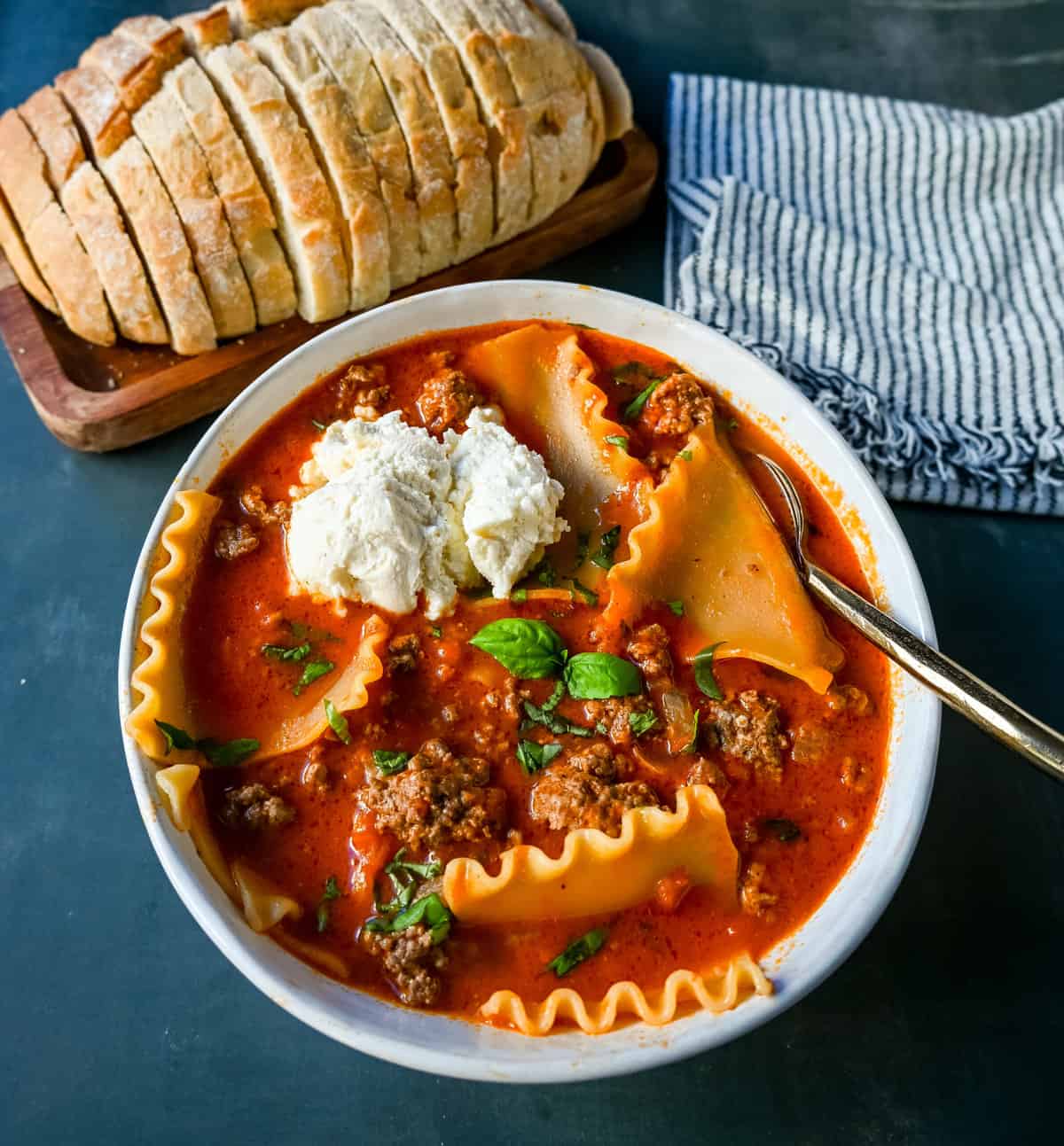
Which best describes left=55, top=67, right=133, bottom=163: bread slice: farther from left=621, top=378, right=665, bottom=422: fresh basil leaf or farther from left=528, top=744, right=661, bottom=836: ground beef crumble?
left=528, top=744, right=661, bottom=836: ground beef crumble

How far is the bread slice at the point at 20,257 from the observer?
4922mm

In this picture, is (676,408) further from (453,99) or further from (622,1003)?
(622,1003)

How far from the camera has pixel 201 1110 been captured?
156 inches

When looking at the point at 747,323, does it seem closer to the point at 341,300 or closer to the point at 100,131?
the point at 341,300

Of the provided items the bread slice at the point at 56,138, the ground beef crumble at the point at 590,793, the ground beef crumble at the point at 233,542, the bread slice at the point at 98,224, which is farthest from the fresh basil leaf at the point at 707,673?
the bread slice at the point at 56,138

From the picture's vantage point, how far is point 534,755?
3.78 metres

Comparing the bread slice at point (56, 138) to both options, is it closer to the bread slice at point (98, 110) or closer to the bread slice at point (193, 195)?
the bread slice at point (98, 110)

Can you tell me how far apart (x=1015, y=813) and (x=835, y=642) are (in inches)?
49.2

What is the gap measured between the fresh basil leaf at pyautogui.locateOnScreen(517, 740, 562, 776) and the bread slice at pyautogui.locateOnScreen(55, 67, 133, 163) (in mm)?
3320

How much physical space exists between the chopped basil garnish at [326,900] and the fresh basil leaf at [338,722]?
47 centimetres

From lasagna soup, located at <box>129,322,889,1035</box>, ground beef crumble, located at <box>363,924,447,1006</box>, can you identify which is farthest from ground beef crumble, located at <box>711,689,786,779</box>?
ground beef crumble, located at <box>363,924,447,1006</box>

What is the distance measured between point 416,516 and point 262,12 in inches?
114

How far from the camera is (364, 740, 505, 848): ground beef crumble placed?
3539 millimetres

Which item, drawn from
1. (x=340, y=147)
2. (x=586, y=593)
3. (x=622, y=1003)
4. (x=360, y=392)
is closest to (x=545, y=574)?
(x=586, y=593)
